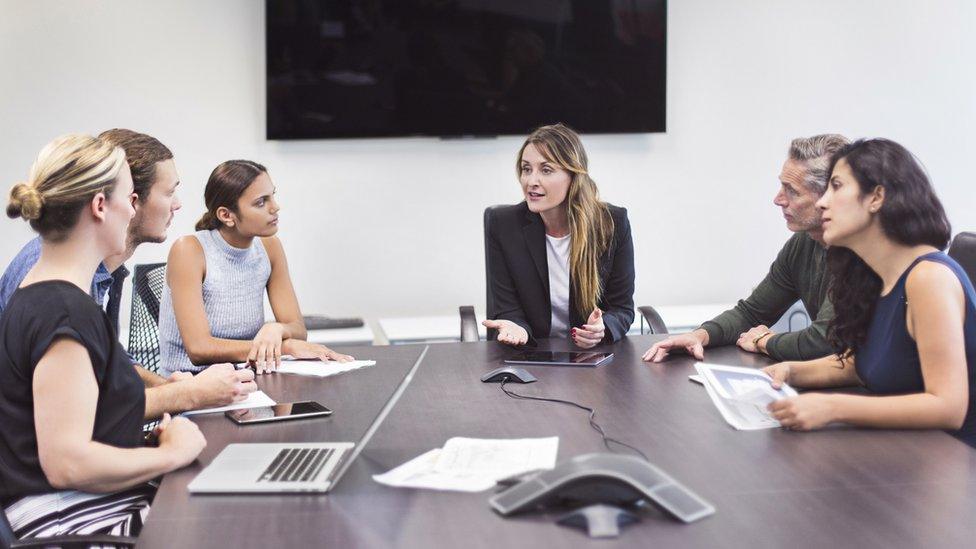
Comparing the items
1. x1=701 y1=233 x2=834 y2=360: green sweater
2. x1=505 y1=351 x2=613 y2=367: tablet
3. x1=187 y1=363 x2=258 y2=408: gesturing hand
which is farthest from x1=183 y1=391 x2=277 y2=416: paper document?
x1=701 y1=233 x2=834 y2=360: green sweater

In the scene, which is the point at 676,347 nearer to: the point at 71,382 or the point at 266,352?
the point at 266,352

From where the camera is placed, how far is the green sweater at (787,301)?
2.68m

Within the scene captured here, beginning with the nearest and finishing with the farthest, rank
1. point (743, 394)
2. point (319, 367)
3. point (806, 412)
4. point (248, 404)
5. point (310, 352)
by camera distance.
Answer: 1. point (806, 412)
2. point (743, 394)
3. point (248, 404)
4. point (319, 367)
5. point (310, 352)

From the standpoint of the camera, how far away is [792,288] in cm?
309

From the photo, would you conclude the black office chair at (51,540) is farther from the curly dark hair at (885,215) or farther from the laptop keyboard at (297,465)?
the curly dark hair at (885,215)

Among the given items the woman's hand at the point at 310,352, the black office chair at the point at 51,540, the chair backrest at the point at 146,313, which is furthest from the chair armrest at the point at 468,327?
the black office chair at the point at 51,540

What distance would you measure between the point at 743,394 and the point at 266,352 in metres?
1.31

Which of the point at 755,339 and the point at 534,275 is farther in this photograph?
the point at 534,275

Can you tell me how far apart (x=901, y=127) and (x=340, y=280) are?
304 centimetres

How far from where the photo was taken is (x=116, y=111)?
461 cm

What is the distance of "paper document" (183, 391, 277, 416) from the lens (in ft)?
7.04

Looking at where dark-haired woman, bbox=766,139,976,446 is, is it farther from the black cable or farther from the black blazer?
the black blazer

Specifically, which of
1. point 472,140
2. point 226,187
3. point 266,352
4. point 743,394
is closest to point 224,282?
point 226,187

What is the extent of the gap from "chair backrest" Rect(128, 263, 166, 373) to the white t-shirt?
1.33 metres
